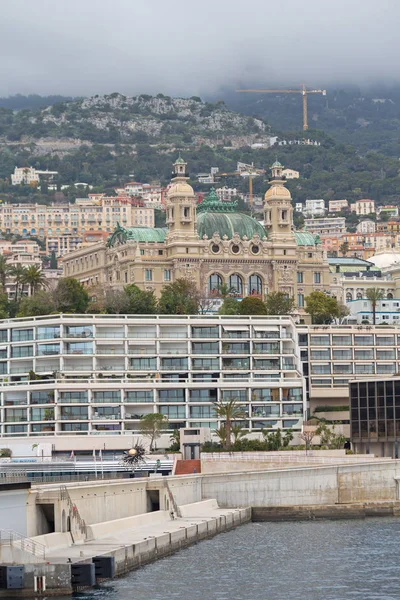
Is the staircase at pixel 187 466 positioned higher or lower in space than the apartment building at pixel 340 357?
lower

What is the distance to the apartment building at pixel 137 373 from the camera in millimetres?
165000

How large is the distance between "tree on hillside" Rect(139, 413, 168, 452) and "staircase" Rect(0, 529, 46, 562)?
71.7m

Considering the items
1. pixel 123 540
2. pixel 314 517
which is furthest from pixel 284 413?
pixel 123 540

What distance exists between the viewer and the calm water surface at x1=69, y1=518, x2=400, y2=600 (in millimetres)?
81562

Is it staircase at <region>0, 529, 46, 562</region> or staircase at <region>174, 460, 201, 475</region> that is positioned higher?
staircase at <region>174, 460, 201, 475</region>

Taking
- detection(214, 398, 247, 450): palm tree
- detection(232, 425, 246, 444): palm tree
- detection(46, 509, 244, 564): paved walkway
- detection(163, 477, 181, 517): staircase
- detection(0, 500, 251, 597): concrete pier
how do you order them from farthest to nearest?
detection(232, 425, 246, 444): palm tree < detection(214, 398, 247, 450): palm tree < detection(163, 477, 181, 517): staircase < detection(46, 509, 244, 564): paved walkway < detection(0, 500, 251, 597): concrete pier

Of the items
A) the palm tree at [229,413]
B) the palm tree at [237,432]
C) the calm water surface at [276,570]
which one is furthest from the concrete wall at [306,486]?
the palm tree at [237,432]

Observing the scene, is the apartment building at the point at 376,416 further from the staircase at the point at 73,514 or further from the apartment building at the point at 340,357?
the staircase at the point at 73,514

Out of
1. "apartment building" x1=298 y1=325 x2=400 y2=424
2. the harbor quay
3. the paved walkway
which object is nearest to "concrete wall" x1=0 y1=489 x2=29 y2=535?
the harbor quay

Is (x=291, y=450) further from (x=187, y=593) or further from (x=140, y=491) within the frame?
(x=187, y=593)

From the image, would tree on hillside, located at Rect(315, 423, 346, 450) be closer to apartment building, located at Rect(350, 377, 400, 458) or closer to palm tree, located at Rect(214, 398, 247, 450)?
apartment building, located at Rect(350, 377, 400, 458)

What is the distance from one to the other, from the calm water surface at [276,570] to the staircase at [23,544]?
3294 millimetres

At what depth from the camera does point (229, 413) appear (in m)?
158

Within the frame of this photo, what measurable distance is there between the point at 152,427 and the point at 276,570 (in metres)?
66.5
